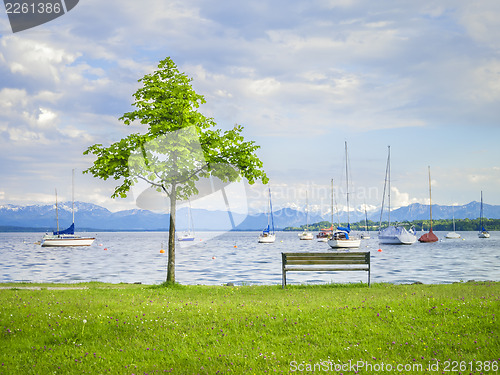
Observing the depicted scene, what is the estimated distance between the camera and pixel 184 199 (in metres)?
23.1


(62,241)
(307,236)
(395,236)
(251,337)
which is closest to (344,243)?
(395,236)

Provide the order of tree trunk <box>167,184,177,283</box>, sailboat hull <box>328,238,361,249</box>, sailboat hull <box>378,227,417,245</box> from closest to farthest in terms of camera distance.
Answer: tree trunk <box>167,184,177,283</box>, sailboat hull <box>328,238,361,249</box>, sailboat hull <box>378,227,417,245</box>

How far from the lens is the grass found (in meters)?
8.52

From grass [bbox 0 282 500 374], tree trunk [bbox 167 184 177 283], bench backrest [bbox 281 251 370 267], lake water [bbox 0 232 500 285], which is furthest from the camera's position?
lake water [bbox 0 232 500 285]

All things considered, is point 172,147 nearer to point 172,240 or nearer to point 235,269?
point 172,240

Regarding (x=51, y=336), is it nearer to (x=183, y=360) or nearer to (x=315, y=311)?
(x=183, y=360)

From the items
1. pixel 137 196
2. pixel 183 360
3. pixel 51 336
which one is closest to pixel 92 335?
pixel 51 336

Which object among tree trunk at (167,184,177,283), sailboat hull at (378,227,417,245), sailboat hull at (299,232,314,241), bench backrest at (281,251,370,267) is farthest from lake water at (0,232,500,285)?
sailboat hull at (299,232,314,241)

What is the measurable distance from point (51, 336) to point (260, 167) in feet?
41.9

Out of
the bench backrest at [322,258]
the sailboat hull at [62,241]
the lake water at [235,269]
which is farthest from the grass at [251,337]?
the sailboat hull at [62,241]

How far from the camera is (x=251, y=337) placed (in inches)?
400

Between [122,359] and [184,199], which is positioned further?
[184,199]

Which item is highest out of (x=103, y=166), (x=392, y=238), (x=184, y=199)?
(x=103, y=166)

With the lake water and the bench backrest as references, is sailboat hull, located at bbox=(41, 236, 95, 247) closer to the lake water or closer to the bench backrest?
the lake water
